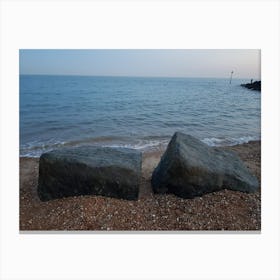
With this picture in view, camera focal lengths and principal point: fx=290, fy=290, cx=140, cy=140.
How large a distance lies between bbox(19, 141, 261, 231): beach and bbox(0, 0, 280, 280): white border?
11 cm

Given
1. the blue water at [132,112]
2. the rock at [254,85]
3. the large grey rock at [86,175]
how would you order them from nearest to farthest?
the large grey rock at [86,175] < the rock at [254,85] < the blue water at [132,112]

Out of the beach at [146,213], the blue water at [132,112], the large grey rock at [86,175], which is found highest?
the blue water at [132,112]

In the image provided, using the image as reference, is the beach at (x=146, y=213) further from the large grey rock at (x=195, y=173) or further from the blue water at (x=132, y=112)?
the blue water at (x=132, y=112)

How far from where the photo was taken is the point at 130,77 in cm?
363

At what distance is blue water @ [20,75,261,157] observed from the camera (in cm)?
364
